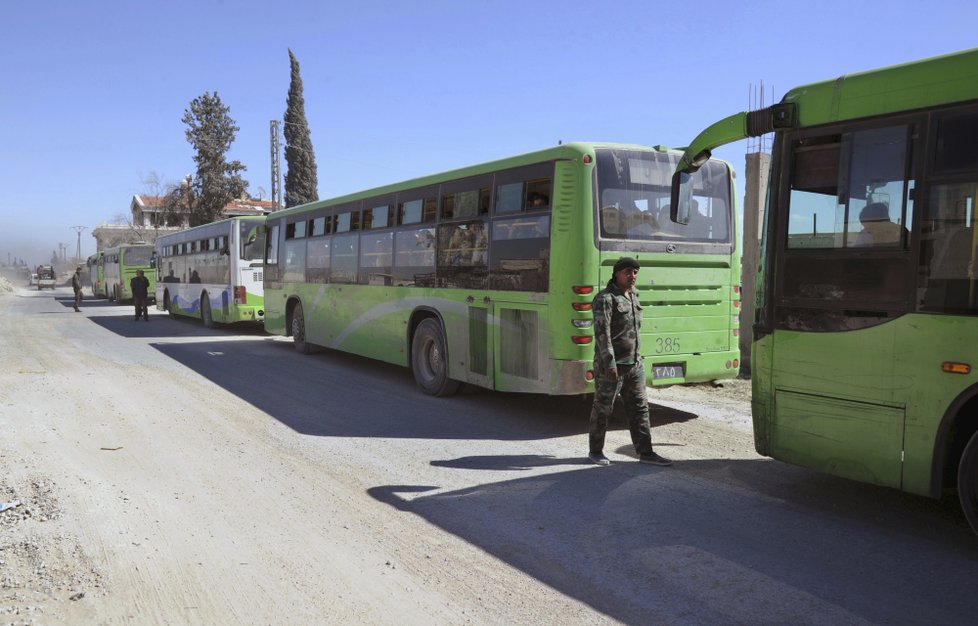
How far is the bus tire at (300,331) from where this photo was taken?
15.3 meters

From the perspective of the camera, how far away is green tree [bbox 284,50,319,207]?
5053 cm

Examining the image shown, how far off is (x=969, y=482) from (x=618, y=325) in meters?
2.99

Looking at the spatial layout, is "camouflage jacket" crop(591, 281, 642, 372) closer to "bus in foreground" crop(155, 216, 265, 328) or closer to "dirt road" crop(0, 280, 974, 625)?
"dirt road" crop(0, 280, 974, 625)

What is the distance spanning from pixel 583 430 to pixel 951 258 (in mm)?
4521

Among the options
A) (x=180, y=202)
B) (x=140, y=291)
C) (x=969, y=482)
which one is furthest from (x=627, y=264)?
(x=180, y=202)

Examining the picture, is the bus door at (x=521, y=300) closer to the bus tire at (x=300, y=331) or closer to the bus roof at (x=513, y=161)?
the bus roof at (x=513, y=161)

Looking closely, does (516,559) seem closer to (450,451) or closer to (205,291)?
(450,451)

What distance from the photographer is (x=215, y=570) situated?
4359 millimetres

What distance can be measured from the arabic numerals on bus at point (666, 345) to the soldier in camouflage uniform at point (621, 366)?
1.42 m

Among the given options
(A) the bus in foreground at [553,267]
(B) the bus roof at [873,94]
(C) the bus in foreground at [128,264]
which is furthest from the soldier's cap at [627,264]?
(C) the bus in foreground at [128,264]

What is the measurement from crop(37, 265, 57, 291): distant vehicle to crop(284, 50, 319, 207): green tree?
4496 centimetres

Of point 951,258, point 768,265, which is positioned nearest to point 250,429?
point 768,265

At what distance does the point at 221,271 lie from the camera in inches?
811

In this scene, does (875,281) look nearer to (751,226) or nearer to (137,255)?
(751,226)
